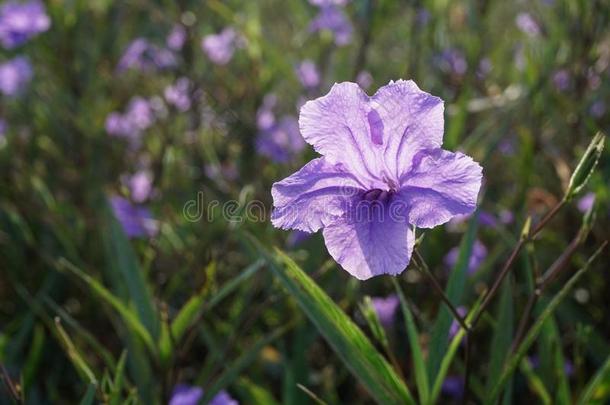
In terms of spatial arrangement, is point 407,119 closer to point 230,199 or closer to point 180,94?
point 230,199

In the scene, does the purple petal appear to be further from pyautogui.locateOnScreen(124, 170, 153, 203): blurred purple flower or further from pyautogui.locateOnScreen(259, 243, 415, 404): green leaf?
pyautogui.locateOnScreen(124, 170, 153, 203): blurred purple flower

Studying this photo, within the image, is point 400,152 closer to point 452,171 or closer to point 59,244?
point 452,171

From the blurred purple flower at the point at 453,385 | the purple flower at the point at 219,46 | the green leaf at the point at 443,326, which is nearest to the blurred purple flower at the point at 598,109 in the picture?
the blurred purple flower at the point at 453,385

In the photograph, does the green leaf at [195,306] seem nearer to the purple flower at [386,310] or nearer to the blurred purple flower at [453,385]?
the purple flower at [386,310]

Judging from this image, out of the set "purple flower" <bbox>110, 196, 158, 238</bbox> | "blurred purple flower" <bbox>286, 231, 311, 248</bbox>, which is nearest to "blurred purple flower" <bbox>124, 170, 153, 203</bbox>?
"purple flower" <bbox>110, 196, 158, 238</bbox>

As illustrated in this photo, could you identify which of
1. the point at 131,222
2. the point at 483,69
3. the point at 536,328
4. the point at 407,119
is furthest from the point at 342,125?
the point at 483,69

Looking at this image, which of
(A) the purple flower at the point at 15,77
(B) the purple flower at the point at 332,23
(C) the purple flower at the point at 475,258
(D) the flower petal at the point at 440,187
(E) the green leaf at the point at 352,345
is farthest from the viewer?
(A) the purple flower at the point at 15,77
